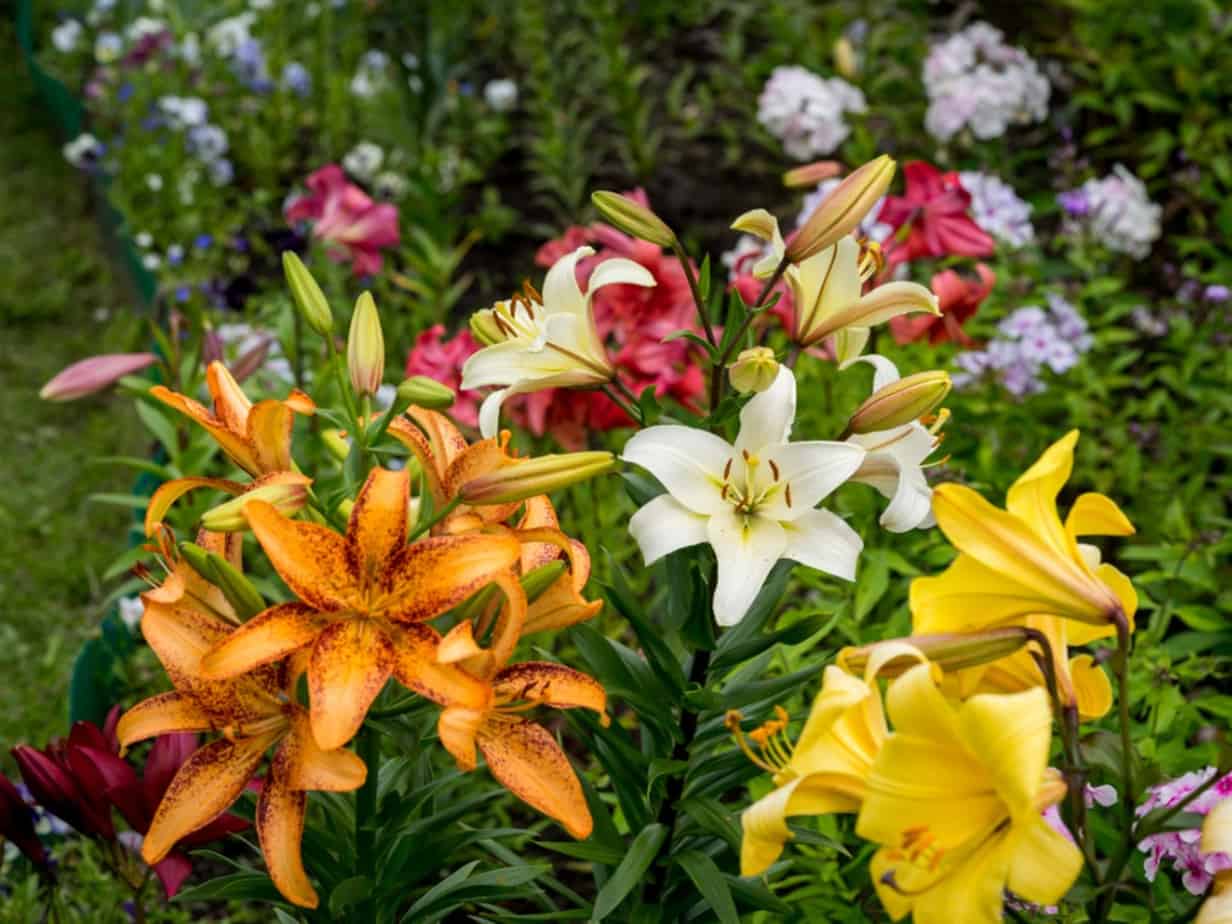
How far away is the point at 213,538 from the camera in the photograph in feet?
4.58

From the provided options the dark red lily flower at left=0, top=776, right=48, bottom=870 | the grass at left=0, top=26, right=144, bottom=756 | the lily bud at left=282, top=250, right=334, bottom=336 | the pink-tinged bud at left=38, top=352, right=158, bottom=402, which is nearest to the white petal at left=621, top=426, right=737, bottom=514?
the lily bud at left=282, top=250, right=334, bottom=336

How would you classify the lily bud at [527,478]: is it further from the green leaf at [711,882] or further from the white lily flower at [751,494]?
the green leaf at [711,882]

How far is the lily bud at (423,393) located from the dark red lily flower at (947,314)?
124 cm

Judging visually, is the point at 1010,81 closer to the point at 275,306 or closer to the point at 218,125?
the point at 275,306

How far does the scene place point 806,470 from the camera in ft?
4.41

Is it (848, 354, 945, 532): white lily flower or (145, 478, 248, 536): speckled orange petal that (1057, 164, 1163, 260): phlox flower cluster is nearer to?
(848, 354, 945, 532): white lily flower

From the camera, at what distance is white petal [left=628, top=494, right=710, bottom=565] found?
1.33 m

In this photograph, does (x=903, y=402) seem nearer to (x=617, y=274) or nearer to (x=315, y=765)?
(x=617, y=274)

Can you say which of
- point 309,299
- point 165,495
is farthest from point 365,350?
point 165,495

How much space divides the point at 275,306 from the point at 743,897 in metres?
2.30

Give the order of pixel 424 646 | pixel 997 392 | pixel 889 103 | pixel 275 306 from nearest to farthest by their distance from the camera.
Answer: pixel 424 646 < pixel 997 392 < pixel 275 306 < pixel 889 103

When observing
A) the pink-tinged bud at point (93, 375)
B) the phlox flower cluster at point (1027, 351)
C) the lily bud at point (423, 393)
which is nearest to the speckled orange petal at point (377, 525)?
the lily bud at point (423, 393)

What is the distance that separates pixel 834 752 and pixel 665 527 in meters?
0.34

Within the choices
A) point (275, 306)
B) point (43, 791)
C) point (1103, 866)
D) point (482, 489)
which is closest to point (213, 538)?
point (482, 489)
